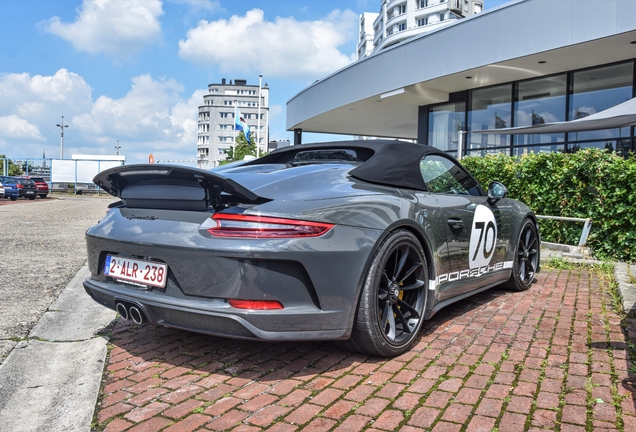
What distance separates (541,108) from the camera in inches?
581

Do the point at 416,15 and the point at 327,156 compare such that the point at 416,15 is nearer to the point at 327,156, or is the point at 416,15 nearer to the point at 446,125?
the point at 446,125

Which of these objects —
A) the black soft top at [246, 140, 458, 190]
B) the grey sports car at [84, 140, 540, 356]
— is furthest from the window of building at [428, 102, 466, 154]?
the grey sports car at [84, 140, 540, 356]

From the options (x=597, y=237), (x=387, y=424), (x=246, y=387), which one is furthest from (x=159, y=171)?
(x=597, y=237)

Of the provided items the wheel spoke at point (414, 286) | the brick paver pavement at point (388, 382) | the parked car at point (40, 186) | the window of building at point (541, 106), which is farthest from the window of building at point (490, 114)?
the parked car at point (40, 186)

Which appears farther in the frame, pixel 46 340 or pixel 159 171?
pixel 46 340

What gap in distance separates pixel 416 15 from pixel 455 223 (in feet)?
259

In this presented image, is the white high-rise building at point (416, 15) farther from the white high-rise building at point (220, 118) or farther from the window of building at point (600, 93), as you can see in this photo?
the window of building at point (600, 93)

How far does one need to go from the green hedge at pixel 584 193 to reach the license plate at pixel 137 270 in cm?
619

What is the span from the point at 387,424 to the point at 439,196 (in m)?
1.80

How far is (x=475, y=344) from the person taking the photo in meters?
3.27

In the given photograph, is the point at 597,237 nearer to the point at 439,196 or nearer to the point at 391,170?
the point at 439,196

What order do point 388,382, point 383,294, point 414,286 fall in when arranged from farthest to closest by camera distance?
point 414,286 → point 383,294 → point 388,382

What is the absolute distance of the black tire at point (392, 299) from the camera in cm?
277

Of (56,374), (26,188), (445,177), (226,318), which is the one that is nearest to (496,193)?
(445,177)
